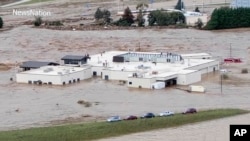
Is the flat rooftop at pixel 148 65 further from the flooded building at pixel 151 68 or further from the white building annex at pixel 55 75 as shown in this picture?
the white building annex at pixel 55 75

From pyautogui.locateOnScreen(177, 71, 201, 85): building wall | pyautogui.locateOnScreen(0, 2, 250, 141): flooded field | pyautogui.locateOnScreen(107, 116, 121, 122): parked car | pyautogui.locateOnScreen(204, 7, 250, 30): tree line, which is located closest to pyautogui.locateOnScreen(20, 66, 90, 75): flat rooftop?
pyautogui.locateOnScreen(0, 2, 250, 141): flooded field

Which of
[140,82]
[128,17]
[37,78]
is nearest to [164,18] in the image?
[128,17]

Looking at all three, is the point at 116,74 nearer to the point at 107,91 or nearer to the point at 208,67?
the point at 107,91

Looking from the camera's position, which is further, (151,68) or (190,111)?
(151,68)

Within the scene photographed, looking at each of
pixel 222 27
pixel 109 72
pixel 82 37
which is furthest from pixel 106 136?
pixel 222 27

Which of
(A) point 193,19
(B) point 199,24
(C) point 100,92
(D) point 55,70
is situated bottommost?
(C) point 100,92

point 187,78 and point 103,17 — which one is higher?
point 103,17

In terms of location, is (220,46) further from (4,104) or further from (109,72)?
(4,104)
